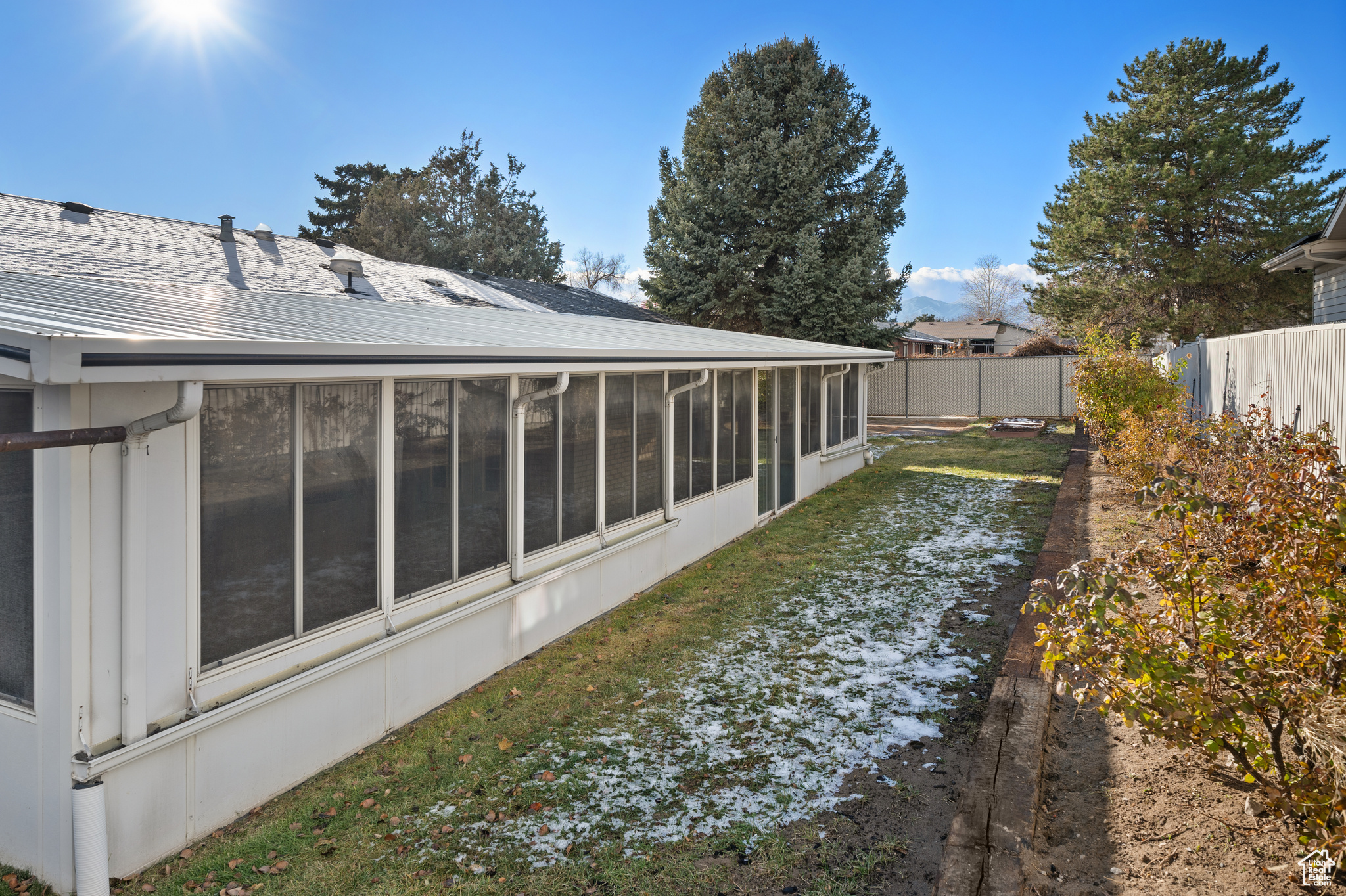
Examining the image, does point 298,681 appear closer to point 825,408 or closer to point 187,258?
point 187,258

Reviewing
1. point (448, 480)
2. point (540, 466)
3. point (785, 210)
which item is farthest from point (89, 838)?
point (785, 210)

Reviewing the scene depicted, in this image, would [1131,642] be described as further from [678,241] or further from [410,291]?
[678,241]

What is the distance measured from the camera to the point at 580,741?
450 cm

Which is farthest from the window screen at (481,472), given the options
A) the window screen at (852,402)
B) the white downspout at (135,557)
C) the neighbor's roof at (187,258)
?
the window screen at (852,402)

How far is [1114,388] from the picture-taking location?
512 inches

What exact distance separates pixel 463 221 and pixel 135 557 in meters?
31.4

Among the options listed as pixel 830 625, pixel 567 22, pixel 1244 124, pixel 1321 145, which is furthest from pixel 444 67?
pixel 1321 145

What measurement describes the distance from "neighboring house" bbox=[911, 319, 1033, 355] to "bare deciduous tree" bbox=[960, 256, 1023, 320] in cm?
1985

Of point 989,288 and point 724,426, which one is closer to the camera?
point 724,426

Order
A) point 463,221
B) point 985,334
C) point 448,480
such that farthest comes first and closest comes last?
point 985,334 < point 463,221 < point 448,480

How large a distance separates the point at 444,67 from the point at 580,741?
1997 cm

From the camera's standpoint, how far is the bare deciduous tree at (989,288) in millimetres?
78000

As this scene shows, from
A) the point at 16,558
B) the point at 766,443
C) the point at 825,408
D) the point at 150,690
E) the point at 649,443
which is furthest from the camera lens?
the point at 825,408

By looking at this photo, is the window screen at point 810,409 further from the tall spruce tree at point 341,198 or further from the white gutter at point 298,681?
the tall spruce tree at point 341,198
